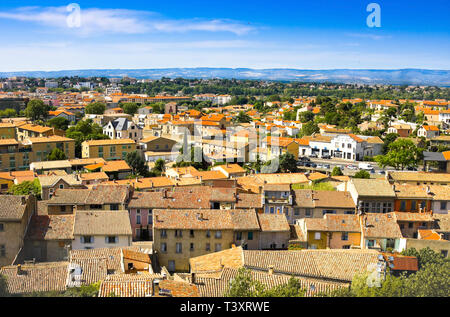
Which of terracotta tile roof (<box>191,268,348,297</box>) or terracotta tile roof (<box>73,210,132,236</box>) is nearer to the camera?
terracotta tile roof (<box>191,268,348,297</box>)

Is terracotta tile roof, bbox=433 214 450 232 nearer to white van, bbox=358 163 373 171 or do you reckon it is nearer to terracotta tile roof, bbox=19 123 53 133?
white van, bbox=358 163 373 171

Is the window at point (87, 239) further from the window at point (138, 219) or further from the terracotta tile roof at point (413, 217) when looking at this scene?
the terracotta tile roof at point (413, 217)

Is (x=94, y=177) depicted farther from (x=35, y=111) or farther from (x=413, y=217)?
(x=35, y=111)

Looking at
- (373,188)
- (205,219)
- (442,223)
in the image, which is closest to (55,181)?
(205,219)

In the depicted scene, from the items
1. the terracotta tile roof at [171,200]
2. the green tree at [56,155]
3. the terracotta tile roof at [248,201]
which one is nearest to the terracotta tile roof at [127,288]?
the terracotta tile roof at [171,200]

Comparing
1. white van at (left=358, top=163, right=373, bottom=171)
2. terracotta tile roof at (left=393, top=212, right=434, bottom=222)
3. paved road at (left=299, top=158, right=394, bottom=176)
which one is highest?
terracotta tile roof at (left=393, top=212, right=434, bottom=222)

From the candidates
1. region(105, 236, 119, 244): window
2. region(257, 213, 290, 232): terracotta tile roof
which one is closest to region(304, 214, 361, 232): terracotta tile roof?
region(257, 213, 290, 232): terracotta tile roof

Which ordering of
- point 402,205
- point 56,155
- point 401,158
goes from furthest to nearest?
point 56,155 < point 401,158 < point 402,205

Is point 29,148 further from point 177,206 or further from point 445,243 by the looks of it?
point 445,243
